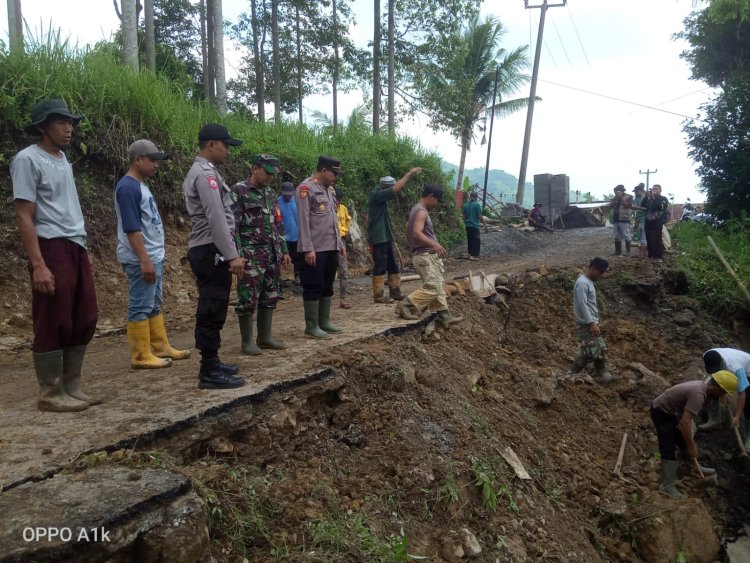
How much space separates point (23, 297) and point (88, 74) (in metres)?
3.15

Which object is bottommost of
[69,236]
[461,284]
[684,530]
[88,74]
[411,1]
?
[684,530]

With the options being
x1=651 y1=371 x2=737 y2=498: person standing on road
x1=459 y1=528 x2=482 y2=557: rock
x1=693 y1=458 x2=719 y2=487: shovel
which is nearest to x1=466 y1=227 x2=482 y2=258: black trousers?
x1=651 y1=371 x2=737 y2=498: person standing on road

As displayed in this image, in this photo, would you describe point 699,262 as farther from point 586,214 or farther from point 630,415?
point 586,214

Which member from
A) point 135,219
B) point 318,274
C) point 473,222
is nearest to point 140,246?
point 135,219

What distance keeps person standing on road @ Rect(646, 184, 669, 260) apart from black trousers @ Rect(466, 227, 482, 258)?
3.68 m

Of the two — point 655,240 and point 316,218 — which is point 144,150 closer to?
point 316,218

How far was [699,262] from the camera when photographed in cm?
1049

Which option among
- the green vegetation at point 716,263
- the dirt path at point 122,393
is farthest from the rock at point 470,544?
the green vegetation at point 716,263

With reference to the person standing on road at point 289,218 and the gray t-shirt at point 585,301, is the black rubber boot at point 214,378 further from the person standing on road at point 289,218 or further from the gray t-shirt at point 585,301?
the gray t-shirt at point 585,301

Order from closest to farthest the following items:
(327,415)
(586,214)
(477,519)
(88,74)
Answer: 1. (477,519)
2. (327,415)
3. (88,74)
4. (586,214)

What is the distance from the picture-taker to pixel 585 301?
257 inches

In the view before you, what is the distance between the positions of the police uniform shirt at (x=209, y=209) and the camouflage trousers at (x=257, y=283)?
56 cm

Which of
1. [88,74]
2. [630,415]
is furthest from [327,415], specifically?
[88,74]

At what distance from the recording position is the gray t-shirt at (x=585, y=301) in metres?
6.53
